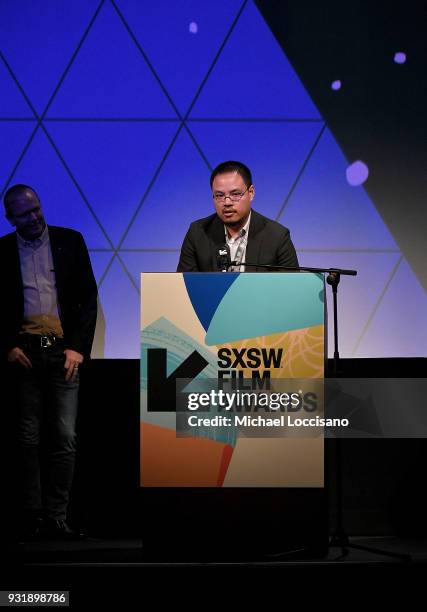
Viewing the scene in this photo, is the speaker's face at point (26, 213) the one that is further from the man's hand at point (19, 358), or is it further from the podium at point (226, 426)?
the podium at point (226, 426)

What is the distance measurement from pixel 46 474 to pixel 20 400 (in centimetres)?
50

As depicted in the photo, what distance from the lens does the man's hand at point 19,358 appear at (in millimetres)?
4160

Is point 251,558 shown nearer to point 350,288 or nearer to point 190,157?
point 350,288

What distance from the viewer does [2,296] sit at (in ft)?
14.0

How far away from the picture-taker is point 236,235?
12.8 feet

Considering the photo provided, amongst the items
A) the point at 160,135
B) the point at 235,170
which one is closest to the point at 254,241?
the point at 235,170

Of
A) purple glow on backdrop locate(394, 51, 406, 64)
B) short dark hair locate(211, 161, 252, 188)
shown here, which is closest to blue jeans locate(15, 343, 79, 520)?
short dark hair locate(211, 161, 252, 188)

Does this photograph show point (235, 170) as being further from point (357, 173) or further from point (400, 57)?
point (400, 57)

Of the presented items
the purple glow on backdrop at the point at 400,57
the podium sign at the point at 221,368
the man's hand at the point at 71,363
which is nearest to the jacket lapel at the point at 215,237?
the podium sign at the point at 221,368

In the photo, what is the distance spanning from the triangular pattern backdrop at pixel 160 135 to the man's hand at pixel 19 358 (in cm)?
82

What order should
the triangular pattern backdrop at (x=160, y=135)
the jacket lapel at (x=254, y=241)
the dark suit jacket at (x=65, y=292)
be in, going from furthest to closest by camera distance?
the triangular pattern backdrop at (x=160, y=135) < the dark suit jacket at (x=65, y=292) < the jacket lapel at (x=254, y=241)

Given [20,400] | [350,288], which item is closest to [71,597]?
[20,400]

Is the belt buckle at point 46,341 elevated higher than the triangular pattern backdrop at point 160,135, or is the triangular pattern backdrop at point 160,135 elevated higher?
the triangular pattern backdrop at point 160,135

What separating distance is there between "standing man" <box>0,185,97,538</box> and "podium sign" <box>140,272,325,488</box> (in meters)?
1.07
